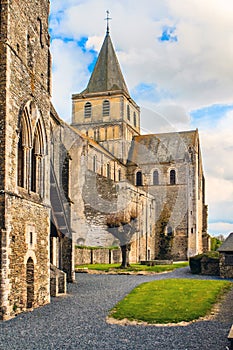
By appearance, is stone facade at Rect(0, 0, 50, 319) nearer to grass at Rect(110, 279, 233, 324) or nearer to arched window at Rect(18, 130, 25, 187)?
arched window at Rect(18, 130, 25, 187)

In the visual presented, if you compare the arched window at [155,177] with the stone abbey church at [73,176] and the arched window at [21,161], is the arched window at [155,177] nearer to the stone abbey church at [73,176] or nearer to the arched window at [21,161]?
the stone abbey church at [73,176]

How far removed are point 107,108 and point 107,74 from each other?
4920mm

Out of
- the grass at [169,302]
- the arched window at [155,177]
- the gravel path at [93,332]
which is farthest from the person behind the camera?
the arched window at [155,177]

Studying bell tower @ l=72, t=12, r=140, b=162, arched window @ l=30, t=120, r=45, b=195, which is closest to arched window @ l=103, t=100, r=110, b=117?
bell tower @ l=72, t=12, r=140, b=162

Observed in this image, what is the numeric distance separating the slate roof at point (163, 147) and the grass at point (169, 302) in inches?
1429

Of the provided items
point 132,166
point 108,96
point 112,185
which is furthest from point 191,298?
point 108,96

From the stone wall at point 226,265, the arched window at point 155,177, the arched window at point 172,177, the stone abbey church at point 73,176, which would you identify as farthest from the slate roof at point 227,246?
the arched window at point 155,177

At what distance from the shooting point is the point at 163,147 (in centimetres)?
5978

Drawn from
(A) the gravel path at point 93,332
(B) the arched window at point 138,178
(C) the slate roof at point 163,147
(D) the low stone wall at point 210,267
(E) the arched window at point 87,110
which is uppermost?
(E) the arched window at point 87,110

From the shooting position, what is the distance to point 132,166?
58125mm

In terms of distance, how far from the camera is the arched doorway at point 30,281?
15227 mm

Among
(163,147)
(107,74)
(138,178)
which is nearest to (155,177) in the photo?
(138,178)

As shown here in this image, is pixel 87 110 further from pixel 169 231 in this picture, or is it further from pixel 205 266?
pixel 205 266

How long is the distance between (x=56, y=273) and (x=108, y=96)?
4327 centimetres
